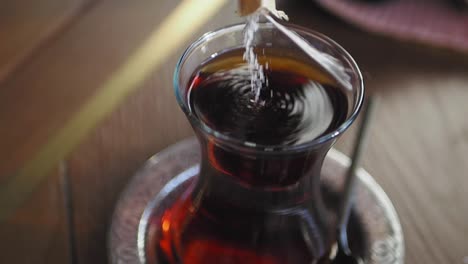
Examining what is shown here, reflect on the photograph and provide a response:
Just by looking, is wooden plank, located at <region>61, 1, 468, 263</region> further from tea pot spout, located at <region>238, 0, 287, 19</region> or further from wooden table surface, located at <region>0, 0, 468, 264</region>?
tea pot spout, located at <region>238, 0, 287, 19</region>

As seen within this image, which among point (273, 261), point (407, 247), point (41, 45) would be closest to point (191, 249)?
point (273, 261)

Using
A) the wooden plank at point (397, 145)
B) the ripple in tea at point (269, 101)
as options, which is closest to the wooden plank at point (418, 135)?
the wooden plank at point (397, 145)

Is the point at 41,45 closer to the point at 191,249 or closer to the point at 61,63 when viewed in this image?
the point at 61,63

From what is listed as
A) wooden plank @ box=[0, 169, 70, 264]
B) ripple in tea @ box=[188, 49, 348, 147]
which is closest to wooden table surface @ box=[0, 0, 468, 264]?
wooden plank @ box=[0, 169, 70, 264]

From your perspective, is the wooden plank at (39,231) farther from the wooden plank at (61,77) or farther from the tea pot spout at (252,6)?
the tea pot spout at (252,6)

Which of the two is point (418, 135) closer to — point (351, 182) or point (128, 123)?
point (351, 182)

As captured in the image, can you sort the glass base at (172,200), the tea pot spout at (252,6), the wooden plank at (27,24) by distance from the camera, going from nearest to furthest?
the tea pot spout at (252,6)
the glass base at (172,200)
the wooden plank at (27,24)

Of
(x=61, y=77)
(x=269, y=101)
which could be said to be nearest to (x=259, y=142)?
(x=269, y=101)
